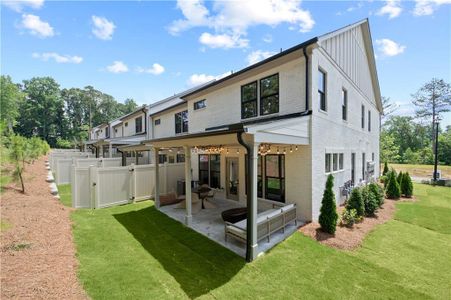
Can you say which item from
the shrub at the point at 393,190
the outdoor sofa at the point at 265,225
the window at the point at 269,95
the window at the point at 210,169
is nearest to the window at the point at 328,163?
the window at the point at 269,95

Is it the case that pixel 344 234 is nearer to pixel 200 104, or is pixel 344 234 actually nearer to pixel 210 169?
pixel 210 169

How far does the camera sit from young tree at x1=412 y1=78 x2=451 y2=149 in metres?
43.7

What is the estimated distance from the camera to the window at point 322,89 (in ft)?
29.0

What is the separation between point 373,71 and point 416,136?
198 ft

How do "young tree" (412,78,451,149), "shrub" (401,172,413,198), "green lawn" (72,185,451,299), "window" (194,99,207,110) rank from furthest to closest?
1. "young tree" (412,78,451,149)
2. "shrub" (401,172,413,198)
3. "window" (194,99,207,110)
4. "green lawn" (72,185,451,299)

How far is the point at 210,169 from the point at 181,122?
576cm

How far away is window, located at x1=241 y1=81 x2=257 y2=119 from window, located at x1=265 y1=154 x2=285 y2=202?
2330 millimetres

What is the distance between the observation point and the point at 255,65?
9164mm

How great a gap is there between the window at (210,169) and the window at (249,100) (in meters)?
2.97

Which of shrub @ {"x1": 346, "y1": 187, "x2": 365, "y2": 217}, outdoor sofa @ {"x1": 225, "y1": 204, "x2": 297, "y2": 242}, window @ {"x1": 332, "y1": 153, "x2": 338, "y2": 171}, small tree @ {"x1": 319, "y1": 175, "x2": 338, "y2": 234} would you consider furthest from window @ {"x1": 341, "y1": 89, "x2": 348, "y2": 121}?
outdoor sofa @ {"x1": 225, "y1": 204, "x2": 297, "y2": 242}

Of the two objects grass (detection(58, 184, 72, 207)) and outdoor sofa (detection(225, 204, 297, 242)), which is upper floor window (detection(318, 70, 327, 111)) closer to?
outdoor sofa (detection(225, 204, 297, 242))

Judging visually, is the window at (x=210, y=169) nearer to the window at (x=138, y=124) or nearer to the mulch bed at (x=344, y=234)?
the mulch bed at (x=344, y=234)

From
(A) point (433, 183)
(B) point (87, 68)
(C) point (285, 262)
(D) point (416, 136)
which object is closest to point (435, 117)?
(D) point (416, 136)

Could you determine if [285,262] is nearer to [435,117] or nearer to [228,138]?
[228,138]
